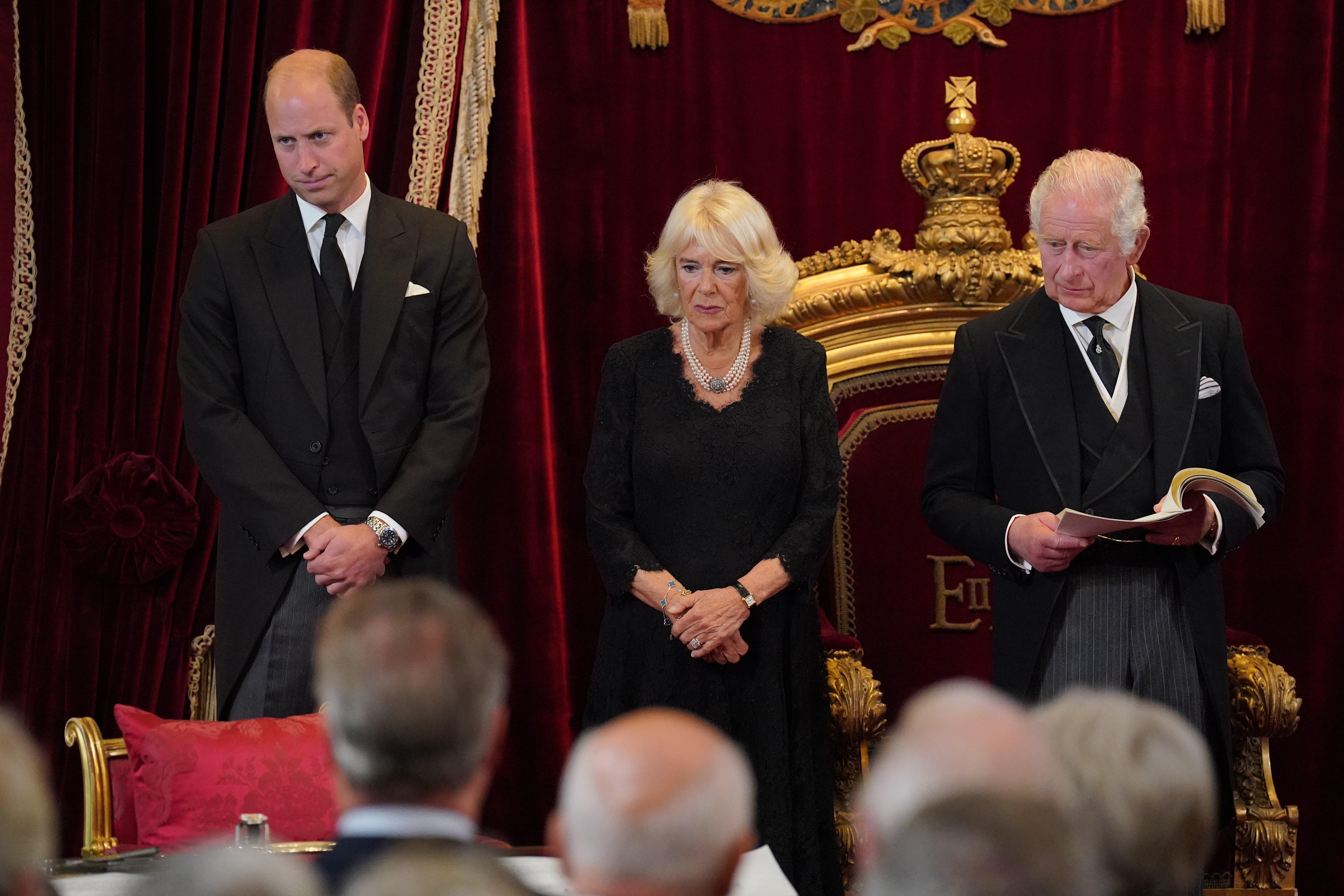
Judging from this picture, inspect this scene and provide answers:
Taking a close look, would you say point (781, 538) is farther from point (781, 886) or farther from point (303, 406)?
point (781, 886)

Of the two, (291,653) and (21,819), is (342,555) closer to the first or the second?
(291,653)

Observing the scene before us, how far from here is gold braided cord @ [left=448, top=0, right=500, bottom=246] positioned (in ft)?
12.5

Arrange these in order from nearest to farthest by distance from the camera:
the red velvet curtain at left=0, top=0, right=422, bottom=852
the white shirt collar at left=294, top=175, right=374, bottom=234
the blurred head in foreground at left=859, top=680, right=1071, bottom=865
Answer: the blurred head in foreground at left=859, top=680, right=1071, bottom=865 < the white shirt collar at left=294, top=175, right=374, bottom=234 < the red velvet curtain at left=0, top=0, right=422, bottom=852

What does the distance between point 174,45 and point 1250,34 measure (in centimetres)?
258

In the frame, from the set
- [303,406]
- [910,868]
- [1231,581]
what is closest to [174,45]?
[303,406]

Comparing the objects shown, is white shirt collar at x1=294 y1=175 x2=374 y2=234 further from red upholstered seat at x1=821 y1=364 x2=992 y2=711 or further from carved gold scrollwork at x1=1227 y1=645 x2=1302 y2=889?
carved gold scrollwork at x1=1227 y1=645 x2=1302 y2=889

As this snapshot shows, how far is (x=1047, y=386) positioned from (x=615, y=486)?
860 mm

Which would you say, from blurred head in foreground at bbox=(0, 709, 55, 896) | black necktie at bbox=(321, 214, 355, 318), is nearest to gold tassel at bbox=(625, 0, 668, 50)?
black necktie at bbox=(321, 214, 355, 318)

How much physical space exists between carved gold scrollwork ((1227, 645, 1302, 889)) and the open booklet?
22.9 inches

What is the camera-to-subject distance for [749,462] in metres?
3.09

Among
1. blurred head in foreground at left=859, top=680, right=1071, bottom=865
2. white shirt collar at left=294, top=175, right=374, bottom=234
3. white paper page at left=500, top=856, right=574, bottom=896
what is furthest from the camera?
white shirt collar at left=294, top=175, right=374, bottom=234

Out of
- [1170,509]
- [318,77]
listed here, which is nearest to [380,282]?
[318,77]

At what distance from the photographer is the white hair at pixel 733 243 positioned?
3154 mm

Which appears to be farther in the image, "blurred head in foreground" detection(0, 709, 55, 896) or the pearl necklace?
the pearl necklace
